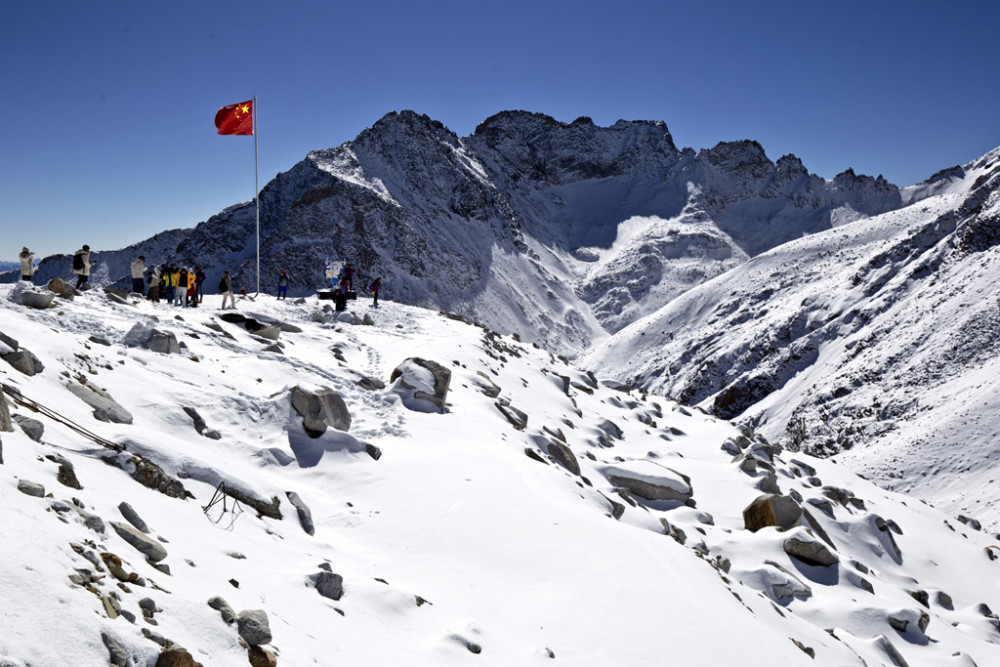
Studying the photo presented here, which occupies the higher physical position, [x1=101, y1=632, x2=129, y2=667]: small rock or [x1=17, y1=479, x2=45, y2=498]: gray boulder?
[x1=17, y1=479, x2=45, y2=498]: gray boulder

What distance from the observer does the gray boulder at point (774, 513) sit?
54.3 feet

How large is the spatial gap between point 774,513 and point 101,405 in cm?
1478

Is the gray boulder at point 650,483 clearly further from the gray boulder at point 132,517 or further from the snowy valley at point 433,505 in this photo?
the gray boulder at point 132,517

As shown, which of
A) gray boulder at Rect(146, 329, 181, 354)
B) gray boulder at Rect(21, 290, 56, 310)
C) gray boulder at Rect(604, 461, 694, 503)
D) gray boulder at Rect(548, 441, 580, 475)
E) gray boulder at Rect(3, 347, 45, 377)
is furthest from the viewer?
gray boulder at Rect(604, 461, 694, 503)

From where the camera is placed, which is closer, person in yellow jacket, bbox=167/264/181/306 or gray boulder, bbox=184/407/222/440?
gray boulder, bbox=184/407/222/440

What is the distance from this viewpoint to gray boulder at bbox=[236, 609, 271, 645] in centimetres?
534

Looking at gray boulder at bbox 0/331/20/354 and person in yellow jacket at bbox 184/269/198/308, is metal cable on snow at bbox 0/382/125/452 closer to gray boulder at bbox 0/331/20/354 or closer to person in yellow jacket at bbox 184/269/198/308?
gray boulder at bbox 0/331/20/354

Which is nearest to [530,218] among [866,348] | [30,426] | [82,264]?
[866,348]

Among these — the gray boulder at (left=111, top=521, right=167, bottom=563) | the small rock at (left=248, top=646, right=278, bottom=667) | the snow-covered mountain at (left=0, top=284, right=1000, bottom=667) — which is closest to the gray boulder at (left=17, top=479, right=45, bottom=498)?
the snow-covered mountain at (left=0, top=284, right=1000, bottom=667)

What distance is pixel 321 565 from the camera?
7543 millimetres

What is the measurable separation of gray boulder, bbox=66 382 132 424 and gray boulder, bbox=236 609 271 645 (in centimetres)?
542

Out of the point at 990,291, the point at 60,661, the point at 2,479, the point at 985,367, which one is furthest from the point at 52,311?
the point at 990,291

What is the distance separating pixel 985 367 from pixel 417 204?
70.0 meters

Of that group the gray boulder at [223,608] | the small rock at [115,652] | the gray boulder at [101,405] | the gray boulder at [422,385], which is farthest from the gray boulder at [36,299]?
the small rock at [115,652]
